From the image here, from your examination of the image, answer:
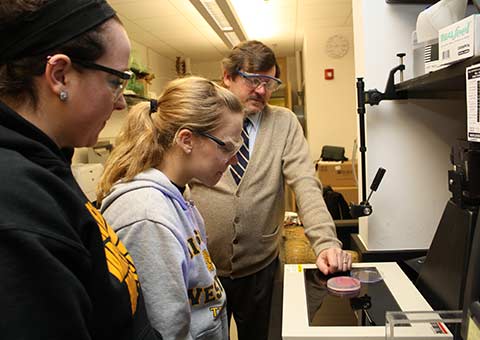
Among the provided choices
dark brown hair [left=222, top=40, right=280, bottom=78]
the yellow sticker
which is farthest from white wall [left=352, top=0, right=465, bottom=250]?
the yellow sticker

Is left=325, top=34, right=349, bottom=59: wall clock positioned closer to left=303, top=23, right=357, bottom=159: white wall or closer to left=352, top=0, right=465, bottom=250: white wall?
left=303, top=23, right=357, bottom=159: white wall

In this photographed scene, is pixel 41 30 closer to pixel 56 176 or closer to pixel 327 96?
pixel 56 176

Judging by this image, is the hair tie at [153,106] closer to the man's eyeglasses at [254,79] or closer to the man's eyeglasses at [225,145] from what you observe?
the man's eyeglasses at [225,145]

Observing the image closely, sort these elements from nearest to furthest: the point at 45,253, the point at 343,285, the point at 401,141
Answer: the point at 45,253 < the point at 343,285 < the point at 401,141

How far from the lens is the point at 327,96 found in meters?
4.90

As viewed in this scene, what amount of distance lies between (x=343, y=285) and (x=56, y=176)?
2.41 feet

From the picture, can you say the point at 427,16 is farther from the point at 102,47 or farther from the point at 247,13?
the point at 247,13

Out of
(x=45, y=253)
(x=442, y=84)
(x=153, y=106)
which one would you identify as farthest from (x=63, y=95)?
(x=442, y=84)

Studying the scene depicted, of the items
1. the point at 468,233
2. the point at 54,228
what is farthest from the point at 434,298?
the point at 54,228

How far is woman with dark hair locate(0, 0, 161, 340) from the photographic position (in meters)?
0.43

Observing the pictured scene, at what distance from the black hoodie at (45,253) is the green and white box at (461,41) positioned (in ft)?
2.43

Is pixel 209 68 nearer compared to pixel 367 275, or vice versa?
pixel 367 275

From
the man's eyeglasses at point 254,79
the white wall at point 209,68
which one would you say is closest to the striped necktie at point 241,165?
the man's eyeglasses at point 254,79

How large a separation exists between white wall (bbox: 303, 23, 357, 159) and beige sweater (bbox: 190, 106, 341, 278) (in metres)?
3.55
